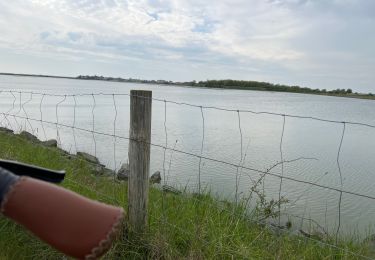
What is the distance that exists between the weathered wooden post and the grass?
0.16 meters

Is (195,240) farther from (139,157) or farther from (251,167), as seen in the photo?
(251,167)

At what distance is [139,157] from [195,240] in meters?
0.84

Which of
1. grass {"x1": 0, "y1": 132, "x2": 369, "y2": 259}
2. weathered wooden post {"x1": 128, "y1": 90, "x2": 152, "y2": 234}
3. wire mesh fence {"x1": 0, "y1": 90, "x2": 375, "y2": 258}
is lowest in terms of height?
wire mesh fence {"x1": 0, "y1": 90, "x2": 375, "y2": 258}

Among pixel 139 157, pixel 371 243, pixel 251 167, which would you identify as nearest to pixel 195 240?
pixel 139 157

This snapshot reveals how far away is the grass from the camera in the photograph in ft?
10.7

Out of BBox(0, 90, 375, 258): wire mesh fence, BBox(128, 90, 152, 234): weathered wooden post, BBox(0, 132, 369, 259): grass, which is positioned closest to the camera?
BBox(0, 132, 369, 259): grass

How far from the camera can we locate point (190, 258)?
10.1 ft

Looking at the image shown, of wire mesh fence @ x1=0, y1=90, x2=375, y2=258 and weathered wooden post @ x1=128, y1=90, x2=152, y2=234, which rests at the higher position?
weathered wooden post @ x1=128, y1=90, x2=152, y2=234

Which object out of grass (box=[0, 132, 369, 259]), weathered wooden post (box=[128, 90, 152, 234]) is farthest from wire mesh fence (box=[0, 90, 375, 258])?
weathered wooden post (box=[128, 90, 152, 234])

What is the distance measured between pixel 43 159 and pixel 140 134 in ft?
11.3

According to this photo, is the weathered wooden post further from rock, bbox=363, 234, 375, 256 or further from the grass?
rock, bbox=363, 234, 375, 256

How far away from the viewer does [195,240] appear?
329 cm

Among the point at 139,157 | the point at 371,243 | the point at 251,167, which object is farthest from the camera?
the point at 251,167

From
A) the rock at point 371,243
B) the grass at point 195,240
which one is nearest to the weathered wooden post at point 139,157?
the grass at point 195,240
